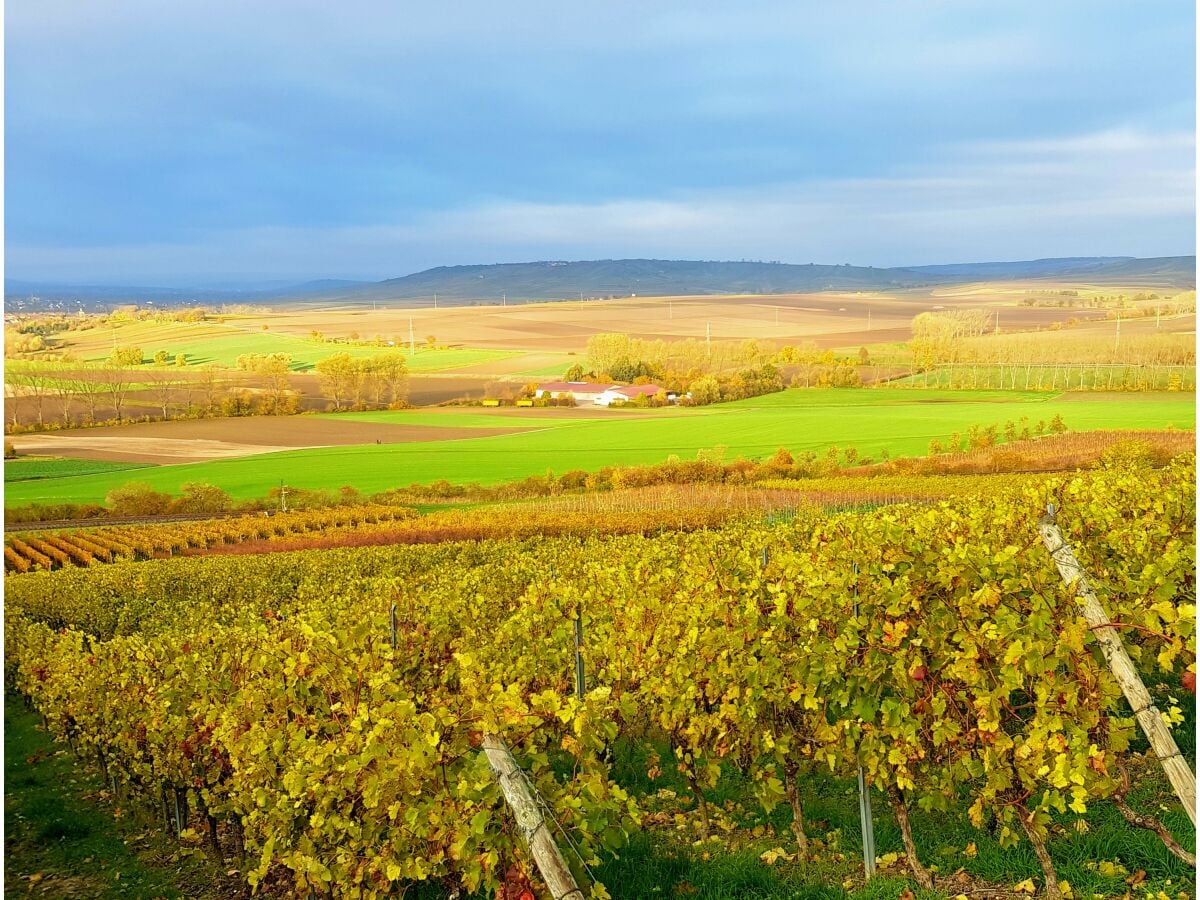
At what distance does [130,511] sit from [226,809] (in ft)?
35.9

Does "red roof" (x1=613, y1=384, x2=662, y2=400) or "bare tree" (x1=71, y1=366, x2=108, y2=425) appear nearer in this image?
"bare tree" (x1=71, y1=366, x2=108, y2=425)

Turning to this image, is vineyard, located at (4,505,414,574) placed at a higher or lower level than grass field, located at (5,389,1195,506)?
lower

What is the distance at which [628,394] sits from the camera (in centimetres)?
1612

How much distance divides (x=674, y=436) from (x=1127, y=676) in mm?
11851

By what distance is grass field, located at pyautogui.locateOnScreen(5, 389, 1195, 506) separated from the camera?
15094 millimetres

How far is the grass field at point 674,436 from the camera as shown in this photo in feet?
49.5

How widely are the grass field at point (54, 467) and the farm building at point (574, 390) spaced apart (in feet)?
20.6

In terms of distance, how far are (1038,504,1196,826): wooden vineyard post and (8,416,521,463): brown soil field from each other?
39.3ft

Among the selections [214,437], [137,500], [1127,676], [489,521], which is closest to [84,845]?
[1127,676]

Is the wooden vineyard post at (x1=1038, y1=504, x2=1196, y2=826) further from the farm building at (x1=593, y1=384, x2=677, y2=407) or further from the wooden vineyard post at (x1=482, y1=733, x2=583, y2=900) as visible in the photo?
the farm building at (x1=593, y1=384, x2=677, y2=407)

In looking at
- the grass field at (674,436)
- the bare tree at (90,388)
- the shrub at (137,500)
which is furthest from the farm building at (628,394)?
the bare tree at (90,388)

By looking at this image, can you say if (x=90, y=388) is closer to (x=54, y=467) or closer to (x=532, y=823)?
(x=54, y=467)

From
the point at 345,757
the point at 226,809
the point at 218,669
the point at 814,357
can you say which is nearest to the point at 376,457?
the point at 814,357

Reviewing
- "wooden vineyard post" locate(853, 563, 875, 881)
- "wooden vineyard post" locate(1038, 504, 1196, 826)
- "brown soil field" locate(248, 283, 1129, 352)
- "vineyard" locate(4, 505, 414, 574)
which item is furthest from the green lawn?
"brown soil field" locate(248, 283, 1129, 352)
